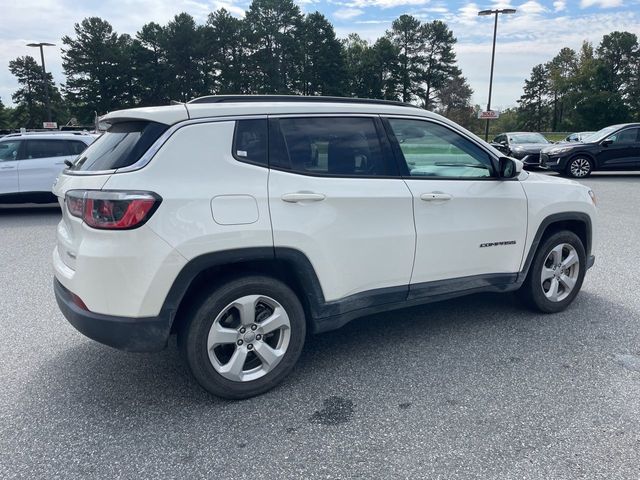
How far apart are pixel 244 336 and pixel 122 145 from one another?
1358 mm

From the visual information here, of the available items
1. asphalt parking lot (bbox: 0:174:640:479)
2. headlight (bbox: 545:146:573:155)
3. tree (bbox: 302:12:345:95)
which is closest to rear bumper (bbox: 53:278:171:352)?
asphalt parking lot (bbox: 0:174:640:479)

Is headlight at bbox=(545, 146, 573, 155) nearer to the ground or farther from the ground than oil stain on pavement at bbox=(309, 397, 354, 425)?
farther from the ground

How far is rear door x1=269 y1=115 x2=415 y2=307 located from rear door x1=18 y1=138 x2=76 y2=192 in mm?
8452

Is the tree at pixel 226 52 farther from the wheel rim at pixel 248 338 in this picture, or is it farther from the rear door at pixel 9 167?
the wheel rim at pixel 248 338

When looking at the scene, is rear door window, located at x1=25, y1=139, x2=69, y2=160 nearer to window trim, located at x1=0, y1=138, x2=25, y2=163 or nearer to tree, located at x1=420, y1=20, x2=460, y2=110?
window trim, located at x1=0, y1=138, x2=25, y2=163

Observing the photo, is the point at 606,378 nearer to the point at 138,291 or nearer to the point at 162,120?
the point at 138,291

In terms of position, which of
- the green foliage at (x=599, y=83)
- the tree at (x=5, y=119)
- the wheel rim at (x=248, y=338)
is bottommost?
the wheel rim at (x=248, y=338)

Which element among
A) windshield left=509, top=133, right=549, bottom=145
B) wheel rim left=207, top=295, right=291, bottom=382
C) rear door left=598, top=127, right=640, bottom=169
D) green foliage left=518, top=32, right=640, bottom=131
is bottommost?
wheel rim left=207, top=295, right=291, bottom=382

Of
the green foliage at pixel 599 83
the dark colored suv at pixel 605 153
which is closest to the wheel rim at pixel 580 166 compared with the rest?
the dark colored suv at pixel 605 153

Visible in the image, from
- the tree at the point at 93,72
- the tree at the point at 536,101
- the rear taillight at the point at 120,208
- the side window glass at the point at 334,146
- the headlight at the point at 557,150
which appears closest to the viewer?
the rear taillight at the point at 120,208

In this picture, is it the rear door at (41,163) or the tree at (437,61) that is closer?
the rear door at (41,163)

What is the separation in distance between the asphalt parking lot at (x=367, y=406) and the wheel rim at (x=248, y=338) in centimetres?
22

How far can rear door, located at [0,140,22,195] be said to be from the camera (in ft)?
32.4

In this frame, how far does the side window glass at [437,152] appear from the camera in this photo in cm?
357
